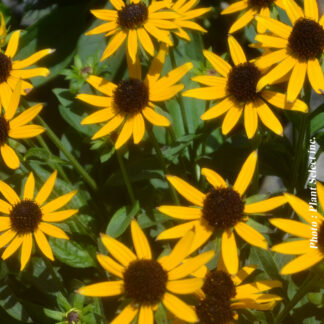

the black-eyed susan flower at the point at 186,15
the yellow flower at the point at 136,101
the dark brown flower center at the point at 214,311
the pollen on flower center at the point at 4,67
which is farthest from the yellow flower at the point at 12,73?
the dark brown flower center at the point at 214,311

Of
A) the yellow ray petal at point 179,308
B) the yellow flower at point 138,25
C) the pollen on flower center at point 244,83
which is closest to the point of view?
the yellow ray petal at point 179,308

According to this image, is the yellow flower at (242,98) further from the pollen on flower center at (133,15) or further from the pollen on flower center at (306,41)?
the pollen on flower center at (133,15)

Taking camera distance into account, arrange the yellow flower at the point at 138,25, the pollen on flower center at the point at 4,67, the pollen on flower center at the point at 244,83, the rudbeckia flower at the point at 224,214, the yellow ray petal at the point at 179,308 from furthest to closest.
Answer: the pollen on flower center at the point at 4,67 → the yellow flower at the point at 138,25 → the pollen on flower center at the point at 244,83 → the rudbeckia flower at the point at 224,214 → the yellow ray petal at the point at 179,308

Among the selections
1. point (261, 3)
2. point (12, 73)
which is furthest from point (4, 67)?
point (261, 3)

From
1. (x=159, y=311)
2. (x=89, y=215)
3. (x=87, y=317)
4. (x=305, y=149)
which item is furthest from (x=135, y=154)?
(x=159, y=311)

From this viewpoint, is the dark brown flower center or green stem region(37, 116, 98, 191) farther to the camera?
green stem region(37, 116, 98, 191)

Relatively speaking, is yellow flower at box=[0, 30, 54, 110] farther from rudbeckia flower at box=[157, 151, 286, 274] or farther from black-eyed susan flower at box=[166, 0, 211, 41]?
rudbeckia flower at box=[157, 151, 286, 274]

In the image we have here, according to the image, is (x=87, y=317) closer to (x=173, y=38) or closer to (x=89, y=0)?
(x=173, y=38)

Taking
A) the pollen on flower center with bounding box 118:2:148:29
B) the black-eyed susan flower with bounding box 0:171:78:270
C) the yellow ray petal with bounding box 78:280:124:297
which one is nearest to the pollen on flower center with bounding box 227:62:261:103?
the pollen on flower center with bounding box 118:2:148:29
